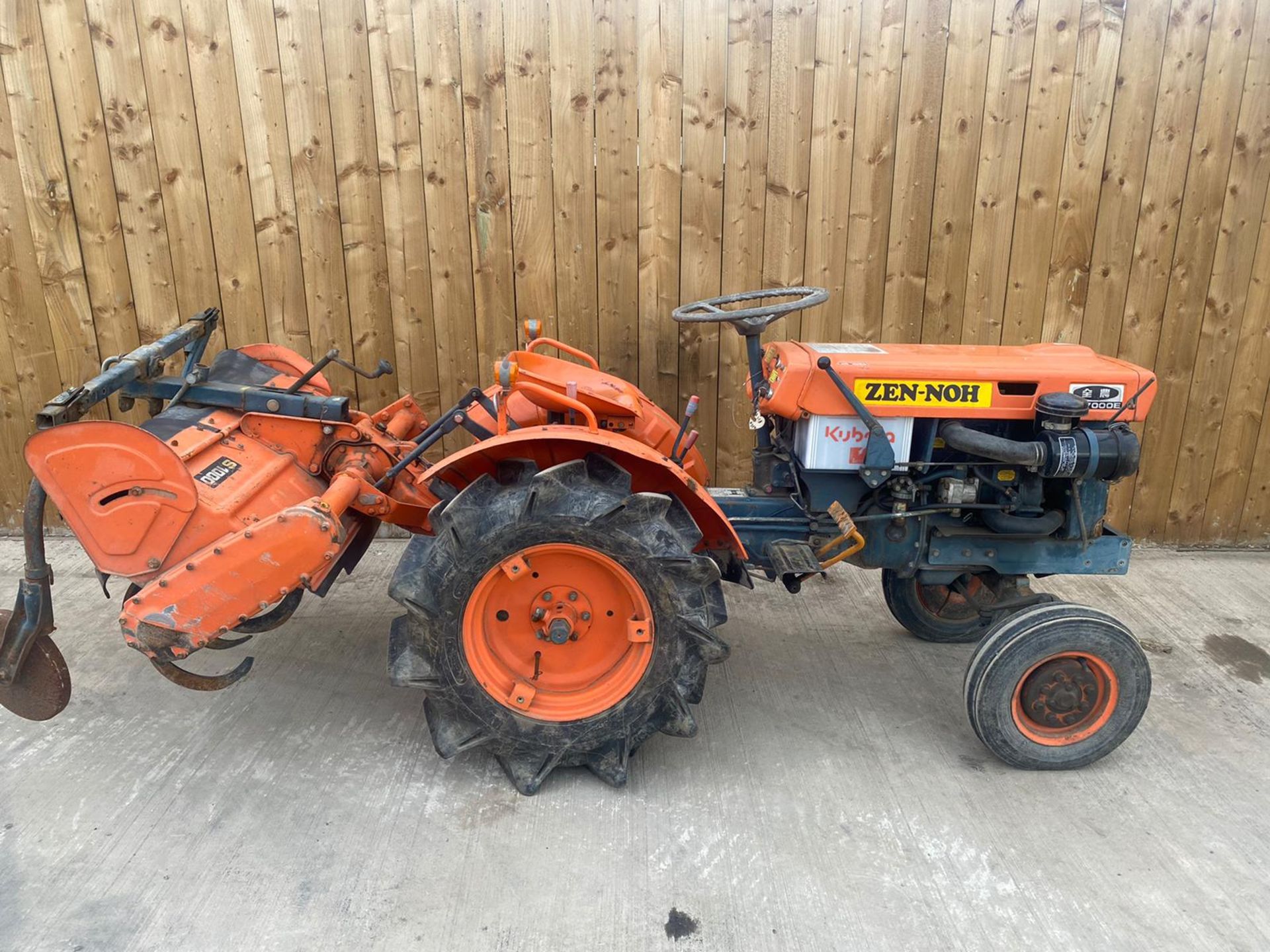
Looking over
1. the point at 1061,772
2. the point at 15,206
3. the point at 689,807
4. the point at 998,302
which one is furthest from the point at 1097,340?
the point at 15,206

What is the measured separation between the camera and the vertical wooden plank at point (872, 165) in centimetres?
362

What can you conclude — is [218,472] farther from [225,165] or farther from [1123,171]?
[1123,171]

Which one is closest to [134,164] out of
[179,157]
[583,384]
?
[179,157]

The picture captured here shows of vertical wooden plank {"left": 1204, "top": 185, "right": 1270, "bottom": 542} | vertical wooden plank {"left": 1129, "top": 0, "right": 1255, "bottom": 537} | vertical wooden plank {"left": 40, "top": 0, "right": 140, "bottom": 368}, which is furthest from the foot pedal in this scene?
vertical wooden plank {"left": 40, "top": 0, "right": 140, "bottom": 368}

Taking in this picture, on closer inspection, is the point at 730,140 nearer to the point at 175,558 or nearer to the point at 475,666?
the point at 475,666

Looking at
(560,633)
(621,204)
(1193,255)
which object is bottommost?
(560,633)

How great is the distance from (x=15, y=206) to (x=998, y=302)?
14.0 ft

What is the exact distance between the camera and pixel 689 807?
8.15 ft

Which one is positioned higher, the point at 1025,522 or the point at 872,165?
the point at 872,165

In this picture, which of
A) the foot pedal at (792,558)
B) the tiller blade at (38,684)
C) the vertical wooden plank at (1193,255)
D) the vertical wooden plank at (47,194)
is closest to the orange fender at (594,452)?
the foot pedal at (792,558)

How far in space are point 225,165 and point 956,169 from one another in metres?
3.07

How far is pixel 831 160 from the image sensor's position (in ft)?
12.3

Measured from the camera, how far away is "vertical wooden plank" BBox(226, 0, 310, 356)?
11.8ft

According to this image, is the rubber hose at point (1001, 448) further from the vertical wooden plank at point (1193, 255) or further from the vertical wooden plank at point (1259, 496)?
the vertical wooden plank at point (1259, 496)
